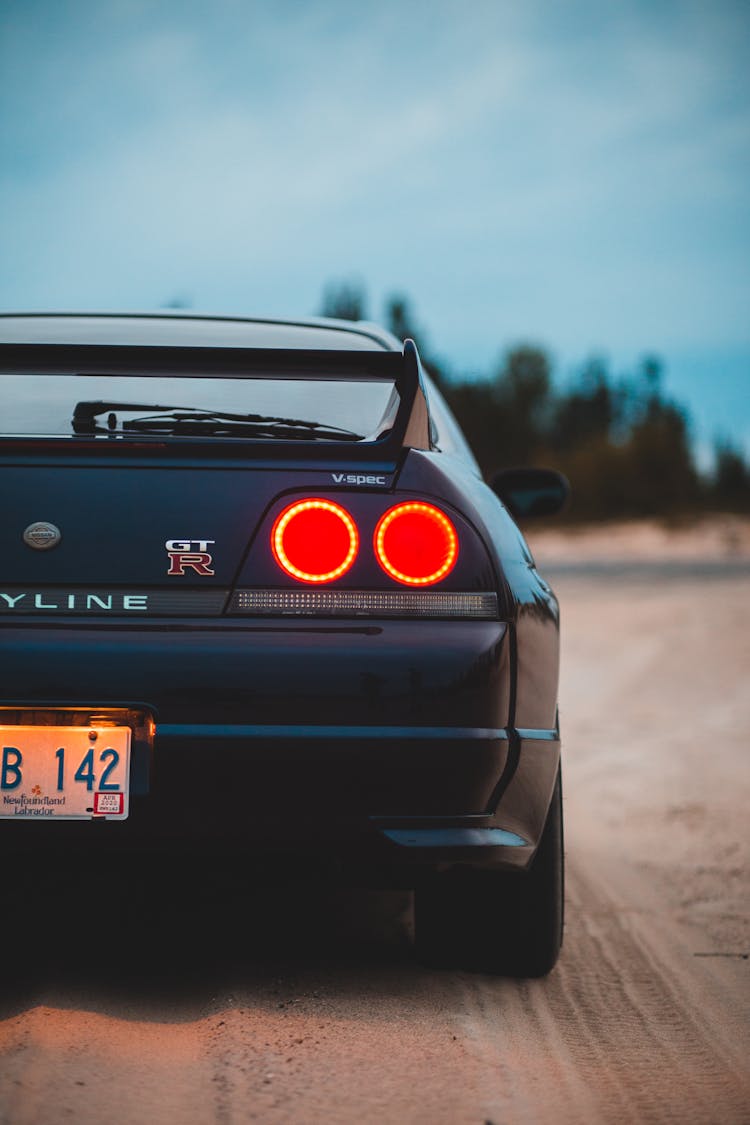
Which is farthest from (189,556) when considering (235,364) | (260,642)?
(235,364)

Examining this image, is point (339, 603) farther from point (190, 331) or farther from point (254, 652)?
point (190, 331)

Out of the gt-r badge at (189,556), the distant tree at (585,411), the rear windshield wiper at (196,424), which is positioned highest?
the distant tree at (585,411)

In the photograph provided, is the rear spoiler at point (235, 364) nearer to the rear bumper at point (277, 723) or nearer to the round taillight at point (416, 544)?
the round taillight at point (416, 544)

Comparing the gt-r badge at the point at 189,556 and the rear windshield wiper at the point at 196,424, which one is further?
the rear windshield wiper at the point at 196,424

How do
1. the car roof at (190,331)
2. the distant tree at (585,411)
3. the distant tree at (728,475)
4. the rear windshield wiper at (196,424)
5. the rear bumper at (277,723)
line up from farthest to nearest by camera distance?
the distant tree at (585,411) < the distant tree at (728,475) < the car roof at (190,331) < the rear windshield wiper at (196,424) < the rear bumper at (277,723)

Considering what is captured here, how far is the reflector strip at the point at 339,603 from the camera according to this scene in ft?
7.52

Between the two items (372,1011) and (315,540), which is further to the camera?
(372,1011)

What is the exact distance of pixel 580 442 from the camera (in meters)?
92.1

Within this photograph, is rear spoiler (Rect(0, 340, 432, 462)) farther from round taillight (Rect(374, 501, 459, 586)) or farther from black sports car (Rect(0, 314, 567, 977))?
round taillight (Rect(374, 501, 459, 586))

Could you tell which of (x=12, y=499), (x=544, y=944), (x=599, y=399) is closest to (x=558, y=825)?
(x=544, y=944)

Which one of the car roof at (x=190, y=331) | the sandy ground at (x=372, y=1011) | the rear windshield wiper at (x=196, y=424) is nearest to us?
the sandy ground at (x=372, y=1011)

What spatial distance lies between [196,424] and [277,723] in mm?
671

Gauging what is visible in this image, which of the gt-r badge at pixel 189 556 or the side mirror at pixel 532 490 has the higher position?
the side mirror at pixel 532 490

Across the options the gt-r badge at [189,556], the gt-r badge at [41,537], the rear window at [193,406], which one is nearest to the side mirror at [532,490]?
the rear window at [193,406]
